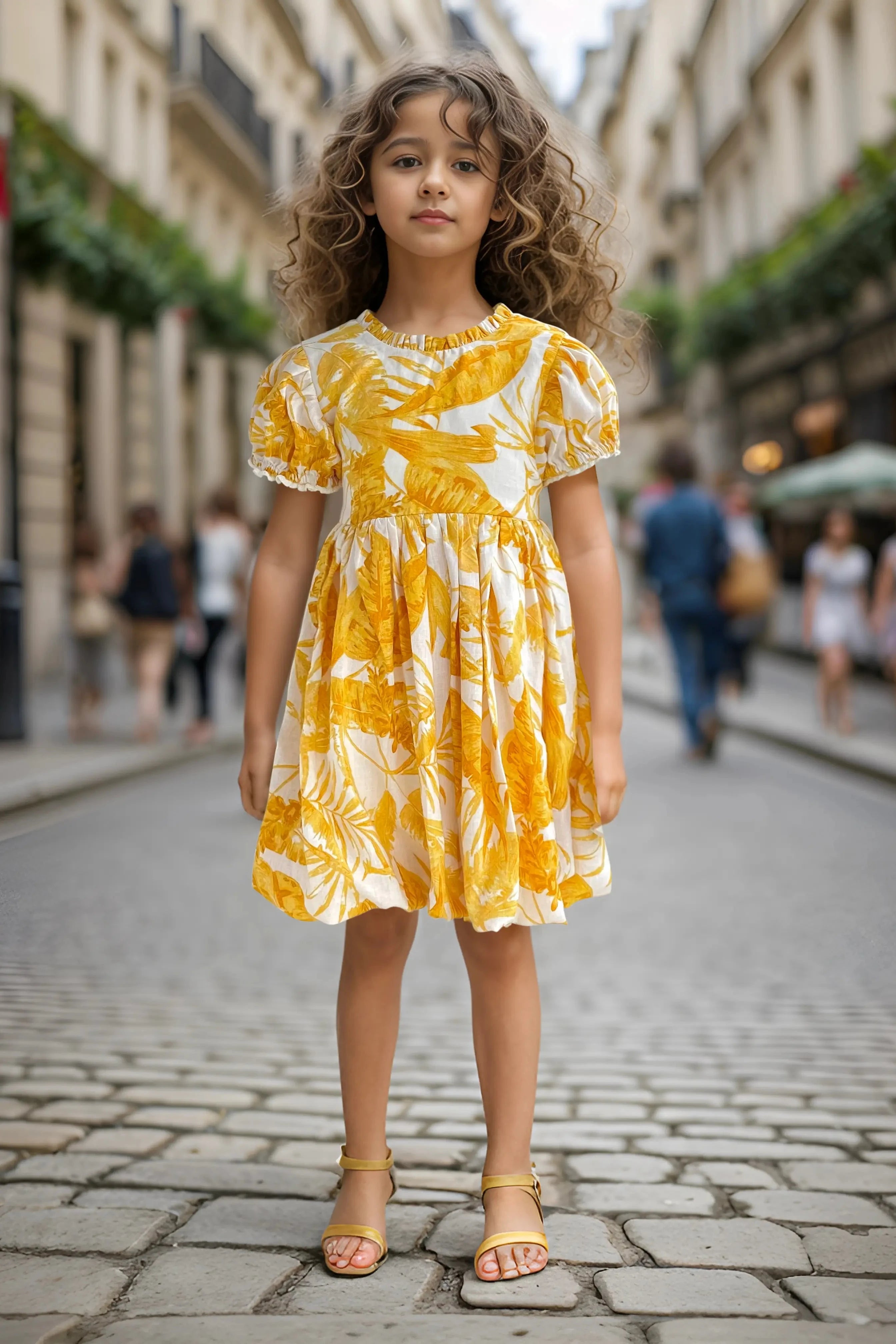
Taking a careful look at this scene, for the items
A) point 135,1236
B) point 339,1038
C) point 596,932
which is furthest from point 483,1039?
point 596,932

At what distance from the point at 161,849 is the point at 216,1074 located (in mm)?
3504

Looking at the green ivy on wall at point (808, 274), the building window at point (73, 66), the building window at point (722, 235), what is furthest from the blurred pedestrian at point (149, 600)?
the building window at point (722, 235)

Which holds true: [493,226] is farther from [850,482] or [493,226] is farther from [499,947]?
[850,482]

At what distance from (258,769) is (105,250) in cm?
1363

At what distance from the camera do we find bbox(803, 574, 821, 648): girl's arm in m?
11.9

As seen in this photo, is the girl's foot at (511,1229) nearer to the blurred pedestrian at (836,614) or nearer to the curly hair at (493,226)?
the curly hair at (493,226)

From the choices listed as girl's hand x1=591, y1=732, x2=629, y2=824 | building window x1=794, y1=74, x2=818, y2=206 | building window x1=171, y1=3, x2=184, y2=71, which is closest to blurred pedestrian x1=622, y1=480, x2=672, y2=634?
building window x1=171, y1=3, x2=184, y2=71

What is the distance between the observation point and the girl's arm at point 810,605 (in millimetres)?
11883

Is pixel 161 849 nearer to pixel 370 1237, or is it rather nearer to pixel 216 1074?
pixel 216 1074

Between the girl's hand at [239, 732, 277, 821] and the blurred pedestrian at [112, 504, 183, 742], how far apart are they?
8.91 m

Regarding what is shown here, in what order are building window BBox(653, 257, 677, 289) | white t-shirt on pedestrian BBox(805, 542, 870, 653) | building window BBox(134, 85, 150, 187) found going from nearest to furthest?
white t-shirt on pedestrian BBox(805, 542, 870, 653)
building window BBox(134, 85, 150, 187)
building window BBox(653, 257, 677, 289)

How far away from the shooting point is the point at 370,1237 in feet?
7.70

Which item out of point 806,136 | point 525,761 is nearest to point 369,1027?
point 525,761

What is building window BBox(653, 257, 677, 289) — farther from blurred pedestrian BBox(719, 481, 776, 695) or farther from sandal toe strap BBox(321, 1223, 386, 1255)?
sandal toe strap BBox(321, 1223, 386, 1255)
